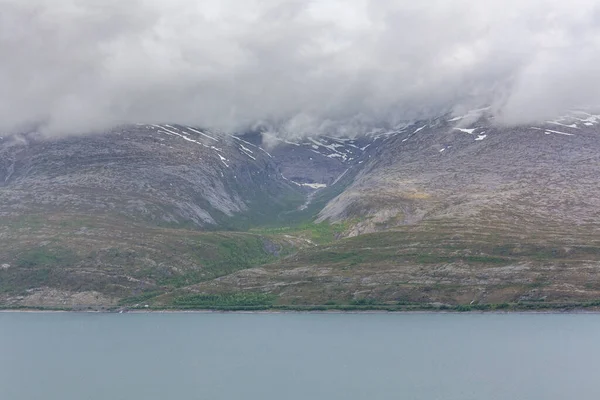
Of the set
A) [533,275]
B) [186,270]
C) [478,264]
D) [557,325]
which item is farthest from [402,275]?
[186,270]

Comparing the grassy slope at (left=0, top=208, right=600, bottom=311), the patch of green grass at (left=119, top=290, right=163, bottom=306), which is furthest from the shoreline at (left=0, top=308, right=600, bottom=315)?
the patch of green grass at (left=119, top=290, right=163, bottom=306)

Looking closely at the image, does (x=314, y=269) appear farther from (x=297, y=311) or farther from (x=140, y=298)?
(x=140, y=298)

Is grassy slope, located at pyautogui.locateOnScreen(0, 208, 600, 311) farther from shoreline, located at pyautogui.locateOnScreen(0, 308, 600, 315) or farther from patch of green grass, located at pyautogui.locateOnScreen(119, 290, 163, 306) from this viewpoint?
shoreline, located at pyautogui.locateOnScreen(0, 308, 600, 315)

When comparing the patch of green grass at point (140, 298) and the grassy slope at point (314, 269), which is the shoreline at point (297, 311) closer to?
the grassy slope at point (314, 269)

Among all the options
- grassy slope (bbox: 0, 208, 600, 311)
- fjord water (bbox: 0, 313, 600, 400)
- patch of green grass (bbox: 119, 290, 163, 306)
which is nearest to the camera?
fjord water (bbox: 0, 313, 600, 400)

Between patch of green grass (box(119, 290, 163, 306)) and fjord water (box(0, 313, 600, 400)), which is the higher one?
patch of green grass (box(119, 290, 163, 306))

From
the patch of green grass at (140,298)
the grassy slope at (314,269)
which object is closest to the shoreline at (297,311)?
the grassy slope at (314,269)

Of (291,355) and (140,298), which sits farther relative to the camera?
(140,298)

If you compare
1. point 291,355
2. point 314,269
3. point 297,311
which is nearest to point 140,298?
point 297,311

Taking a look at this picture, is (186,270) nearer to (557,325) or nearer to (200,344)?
(200,344)
